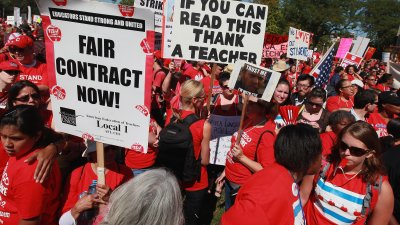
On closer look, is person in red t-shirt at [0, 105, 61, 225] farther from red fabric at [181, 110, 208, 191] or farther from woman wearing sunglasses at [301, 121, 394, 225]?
woman wearing sunglasses at [301, 121, 394, 225]

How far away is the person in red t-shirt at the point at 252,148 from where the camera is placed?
325cm

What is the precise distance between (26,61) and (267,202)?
445 centimetres

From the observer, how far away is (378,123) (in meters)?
4.80

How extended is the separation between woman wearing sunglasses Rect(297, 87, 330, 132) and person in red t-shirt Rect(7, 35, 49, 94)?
3757mm

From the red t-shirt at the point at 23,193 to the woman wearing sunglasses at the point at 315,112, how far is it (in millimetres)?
3508

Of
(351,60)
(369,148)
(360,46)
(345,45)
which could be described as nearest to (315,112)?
(369,148)

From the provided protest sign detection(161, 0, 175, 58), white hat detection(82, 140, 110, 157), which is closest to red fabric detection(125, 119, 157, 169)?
protest sign detection(161, 0, 175, 58)

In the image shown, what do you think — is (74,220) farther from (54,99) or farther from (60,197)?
(54,99)

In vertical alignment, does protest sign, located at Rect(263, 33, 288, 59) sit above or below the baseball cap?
above

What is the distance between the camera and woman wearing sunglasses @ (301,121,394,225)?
2.58 metres

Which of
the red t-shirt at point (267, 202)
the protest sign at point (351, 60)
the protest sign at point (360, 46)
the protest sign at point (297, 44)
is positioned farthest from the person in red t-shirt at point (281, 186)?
the protest sign at point (360, 46)

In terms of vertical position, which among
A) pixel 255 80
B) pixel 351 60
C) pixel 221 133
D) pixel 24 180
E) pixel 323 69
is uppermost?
pixel 255 80

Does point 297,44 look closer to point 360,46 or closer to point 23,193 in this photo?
point 360,46

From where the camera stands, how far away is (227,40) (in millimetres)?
4410
